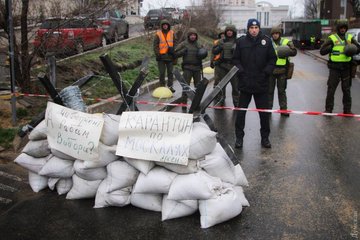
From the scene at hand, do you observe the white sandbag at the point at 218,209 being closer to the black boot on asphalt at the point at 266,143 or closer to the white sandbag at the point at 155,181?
the white sandbag at the point at 155,181

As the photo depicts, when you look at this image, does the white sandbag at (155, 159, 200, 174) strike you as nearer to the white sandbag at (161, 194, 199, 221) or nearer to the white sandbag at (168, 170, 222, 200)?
the white sandbag at (168, 170, 222, 200)

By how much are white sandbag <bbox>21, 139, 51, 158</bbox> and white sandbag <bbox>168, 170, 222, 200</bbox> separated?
5.42 feet

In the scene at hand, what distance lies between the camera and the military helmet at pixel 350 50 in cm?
819

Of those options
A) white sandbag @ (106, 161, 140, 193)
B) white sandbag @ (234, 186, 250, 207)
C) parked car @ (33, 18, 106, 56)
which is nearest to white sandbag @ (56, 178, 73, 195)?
white sandbag @ (106, 161, 140, 193)

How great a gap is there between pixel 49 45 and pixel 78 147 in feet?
15.0

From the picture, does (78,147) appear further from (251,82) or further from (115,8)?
(115,8)

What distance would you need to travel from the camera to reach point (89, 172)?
4.45 meters

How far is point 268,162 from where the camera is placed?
5.88 metres

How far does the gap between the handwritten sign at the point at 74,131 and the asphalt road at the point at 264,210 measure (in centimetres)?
53

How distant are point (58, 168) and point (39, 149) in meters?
0.40

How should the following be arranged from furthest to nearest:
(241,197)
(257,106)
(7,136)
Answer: (7,136)
(257,106)
(241,197)

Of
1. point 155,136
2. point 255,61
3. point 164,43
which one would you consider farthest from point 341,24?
point 155,136

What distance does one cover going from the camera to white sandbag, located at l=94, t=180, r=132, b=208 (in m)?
4.33

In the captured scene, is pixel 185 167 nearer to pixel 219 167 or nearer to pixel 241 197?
pixel 219 167
